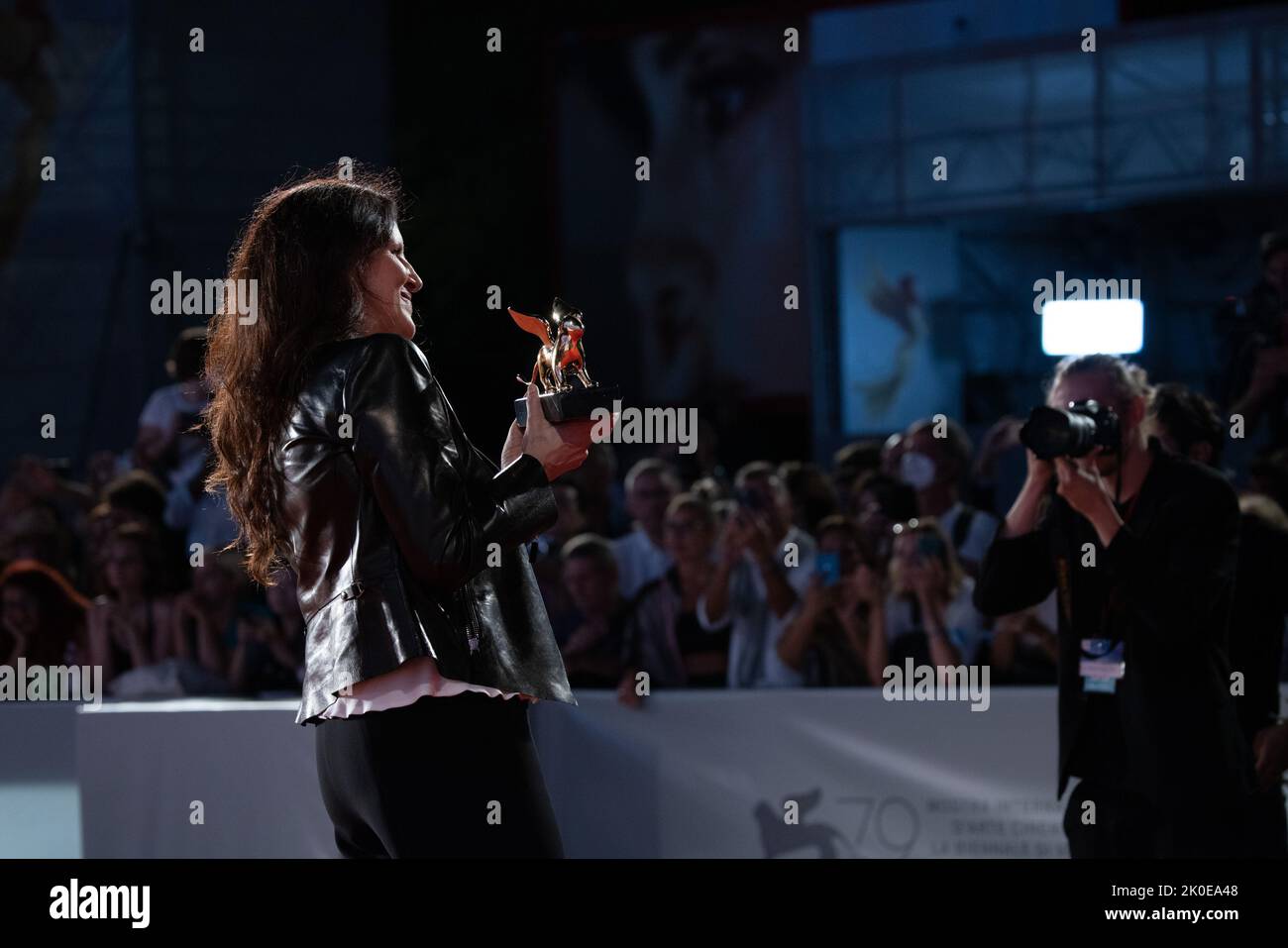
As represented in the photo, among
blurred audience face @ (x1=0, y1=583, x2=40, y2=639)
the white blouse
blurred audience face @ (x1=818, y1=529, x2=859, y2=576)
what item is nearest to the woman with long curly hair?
the white blouse

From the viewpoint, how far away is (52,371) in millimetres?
9914

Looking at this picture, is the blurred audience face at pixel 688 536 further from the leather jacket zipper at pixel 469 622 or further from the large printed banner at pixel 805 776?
the leather jacket zipper at pixel 469 622

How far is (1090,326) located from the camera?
3.99 m

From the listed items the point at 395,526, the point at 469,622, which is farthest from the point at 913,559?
the point at 395,526

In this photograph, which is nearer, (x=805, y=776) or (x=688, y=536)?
(x=805, y=776)

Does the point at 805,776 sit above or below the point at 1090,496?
below

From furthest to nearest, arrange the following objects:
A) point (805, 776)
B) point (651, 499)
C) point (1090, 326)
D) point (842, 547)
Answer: point (651, 499)
point (842, 547)
point (805, 776)
point (1090, 326)

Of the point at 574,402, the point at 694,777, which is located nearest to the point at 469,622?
the point at 574,402

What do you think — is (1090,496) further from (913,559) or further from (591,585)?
(591,585)

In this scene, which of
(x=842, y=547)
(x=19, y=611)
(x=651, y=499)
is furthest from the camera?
(x=651, y=499)

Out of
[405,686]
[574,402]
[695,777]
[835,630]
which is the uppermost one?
[574,402]

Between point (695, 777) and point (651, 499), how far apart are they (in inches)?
58.5
